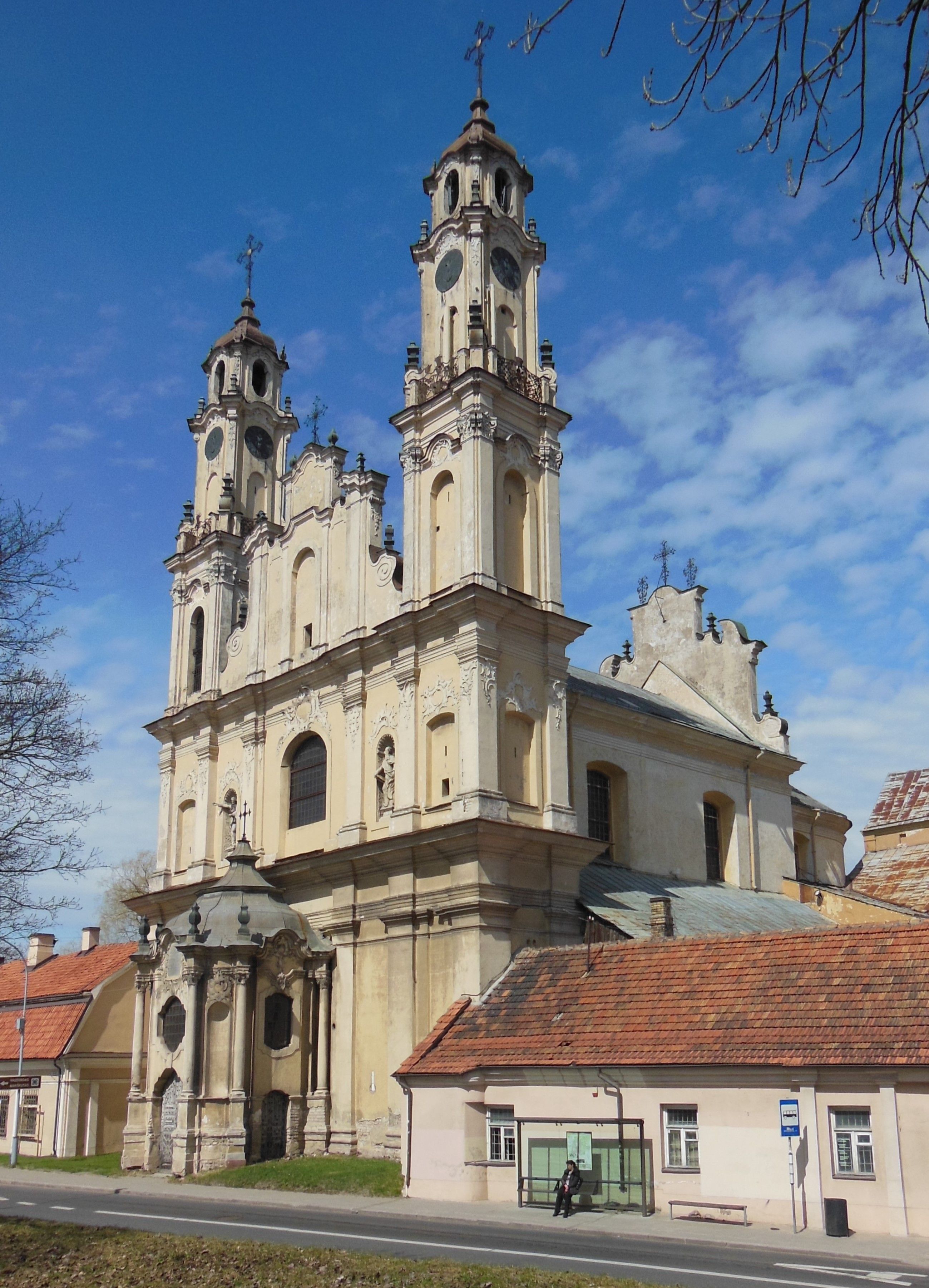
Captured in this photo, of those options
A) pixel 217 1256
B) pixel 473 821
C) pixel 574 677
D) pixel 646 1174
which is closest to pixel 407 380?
pixel 574 677

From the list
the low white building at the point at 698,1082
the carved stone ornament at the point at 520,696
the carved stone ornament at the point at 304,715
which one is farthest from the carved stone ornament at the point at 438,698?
the low white building at the point at 698,1082

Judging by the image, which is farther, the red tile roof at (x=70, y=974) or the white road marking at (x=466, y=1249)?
the red tile roof at (x=70, y=974)

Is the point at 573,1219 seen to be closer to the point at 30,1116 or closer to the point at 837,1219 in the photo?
the point at 837,1219

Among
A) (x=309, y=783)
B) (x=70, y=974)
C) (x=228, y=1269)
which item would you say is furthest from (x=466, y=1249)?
(x=70, y=974)

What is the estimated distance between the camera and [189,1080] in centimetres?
2920

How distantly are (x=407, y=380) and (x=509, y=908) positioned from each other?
14.4 meters

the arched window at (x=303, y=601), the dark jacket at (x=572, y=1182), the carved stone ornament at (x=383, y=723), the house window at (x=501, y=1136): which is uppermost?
the arched window at (x=303, y=601)

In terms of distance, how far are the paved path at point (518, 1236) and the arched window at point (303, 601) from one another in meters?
15.6

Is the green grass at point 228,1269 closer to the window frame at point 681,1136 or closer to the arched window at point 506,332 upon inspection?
the window frame at point 681,1136

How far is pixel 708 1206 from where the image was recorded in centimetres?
1958

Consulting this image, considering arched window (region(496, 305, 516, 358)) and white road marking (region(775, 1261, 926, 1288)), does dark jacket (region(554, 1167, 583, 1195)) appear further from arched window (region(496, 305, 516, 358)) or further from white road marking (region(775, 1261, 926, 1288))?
arched window (region(496, 305, 516, 358))

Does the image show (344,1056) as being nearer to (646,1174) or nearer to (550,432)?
(646,1174)

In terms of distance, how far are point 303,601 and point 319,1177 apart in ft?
54.1

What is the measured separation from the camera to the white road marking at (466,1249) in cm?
1396
